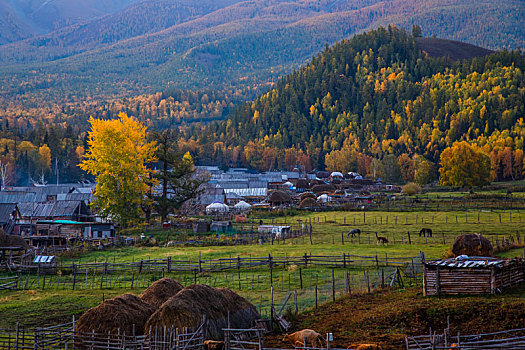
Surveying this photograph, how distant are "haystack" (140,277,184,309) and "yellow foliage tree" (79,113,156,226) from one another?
33480 mm

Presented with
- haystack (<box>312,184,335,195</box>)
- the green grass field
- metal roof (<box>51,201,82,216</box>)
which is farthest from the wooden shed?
haystack (<box>312,184,335,195</box>)

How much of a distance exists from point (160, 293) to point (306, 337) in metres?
6.69

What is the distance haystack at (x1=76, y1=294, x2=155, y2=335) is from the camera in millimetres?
21969

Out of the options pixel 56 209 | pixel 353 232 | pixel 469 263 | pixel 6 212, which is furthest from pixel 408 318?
pixel 56 209

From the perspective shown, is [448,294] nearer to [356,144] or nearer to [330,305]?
[330,305]

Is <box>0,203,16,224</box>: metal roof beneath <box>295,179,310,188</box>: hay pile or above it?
beneath

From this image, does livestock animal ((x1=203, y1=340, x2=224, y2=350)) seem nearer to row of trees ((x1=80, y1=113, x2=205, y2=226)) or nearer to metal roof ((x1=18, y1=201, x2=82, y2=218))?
row of trees ((x1=80, y1=113, x2=205, y2=226))

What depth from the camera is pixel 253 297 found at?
1192 inches

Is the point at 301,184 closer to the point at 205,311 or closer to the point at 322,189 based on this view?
the point at 322,189

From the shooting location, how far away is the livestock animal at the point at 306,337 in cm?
2103

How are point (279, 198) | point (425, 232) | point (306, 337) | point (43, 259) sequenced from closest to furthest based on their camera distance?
1. point (306, 337)
2. point (43, 259)
3. point (425, 232)
4. point (279, 198)

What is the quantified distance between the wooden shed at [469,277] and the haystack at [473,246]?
8.30 m

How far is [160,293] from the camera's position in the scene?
24.9 m

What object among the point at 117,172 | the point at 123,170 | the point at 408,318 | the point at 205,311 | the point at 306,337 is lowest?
the point at 306,337
